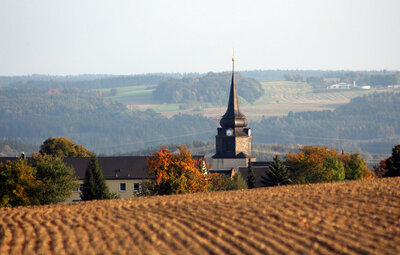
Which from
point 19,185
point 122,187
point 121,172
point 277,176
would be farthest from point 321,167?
point 19,185

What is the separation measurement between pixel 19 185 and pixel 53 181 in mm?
→ 4318

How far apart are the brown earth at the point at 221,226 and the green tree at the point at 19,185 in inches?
709

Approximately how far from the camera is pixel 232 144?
105m

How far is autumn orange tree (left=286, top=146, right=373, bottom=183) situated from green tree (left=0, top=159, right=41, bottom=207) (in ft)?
95.9

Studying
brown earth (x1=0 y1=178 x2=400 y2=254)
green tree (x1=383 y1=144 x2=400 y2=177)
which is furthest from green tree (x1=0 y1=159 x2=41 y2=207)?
green tree (x1=383 y1=144 x2=400 y2=177)

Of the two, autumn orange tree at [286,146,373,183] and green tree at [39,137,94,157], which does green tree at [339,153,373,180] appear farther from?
green tree at [39,137,94,157]

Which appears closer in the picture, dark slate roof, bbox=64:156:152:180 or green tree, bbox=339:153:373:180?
dark slate roof, bbox=64:156:152:180

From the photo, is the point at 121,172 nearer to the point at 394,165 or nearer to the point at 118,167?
the point at 118,167

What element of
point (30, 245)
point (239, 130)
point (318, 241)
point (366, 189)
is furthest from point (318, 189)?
point (239, 130)

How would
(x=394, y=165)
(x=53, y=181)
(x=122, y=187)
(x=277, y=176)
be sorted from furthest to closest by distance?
(x=122, y=187) → (x=394, y=165) → (x=277, y=176) → (x=53, y=181)

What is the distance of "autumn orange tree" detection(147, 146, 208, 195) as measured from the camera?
61.9 m

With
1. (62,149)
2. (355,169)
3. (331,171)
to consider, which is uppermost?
(331,171)

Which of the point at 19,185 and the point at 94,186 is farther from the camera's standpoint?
the point at 94,186

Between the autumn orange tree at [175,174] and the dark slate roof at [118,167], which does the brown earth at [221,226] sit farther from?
the dark slate roof at [118,167]
